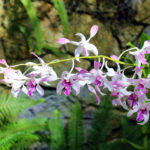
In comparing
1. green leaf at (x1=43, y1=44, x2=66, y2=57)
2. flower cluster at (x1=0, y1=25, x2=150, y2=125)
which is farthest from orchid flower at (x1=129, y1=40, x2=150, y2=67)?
green leaf at (x1=43, y1=44, x2=66, y2=57)

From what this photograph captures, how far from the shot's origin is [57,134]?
161cm

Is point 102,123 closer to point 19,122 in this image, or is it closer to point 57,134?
point 57,134

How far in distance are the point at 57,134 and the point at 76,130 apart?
0.49 feet

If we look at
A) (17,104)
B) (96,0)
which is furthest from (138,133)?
(96,0)

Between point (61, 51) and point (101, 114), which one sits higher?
point (61, 51)

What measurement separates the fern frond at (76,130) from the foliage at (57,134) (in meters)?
0.07

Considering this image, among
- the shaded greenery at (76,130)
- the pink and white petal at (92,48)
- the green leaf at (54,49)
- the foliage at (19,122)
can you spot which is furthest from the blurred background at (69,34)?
the pink and white petal at (92,48)

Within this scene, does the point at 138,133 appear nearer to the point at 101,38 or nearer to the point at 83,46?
the point at 101,38

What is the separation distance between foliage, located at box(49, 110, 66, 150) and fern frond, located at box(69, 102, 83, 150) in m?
0.07

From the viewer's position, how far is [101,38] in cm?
186

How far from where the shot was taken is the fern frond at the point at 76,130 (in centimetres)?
160

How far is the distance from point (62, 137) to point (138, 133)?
1.91 feet

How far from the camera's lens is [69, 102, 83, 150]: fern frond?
1.60m

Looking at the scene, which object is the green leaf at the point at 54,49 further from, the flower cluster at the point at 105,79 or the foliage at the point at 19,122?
the flower cluster at the point at 105,79
